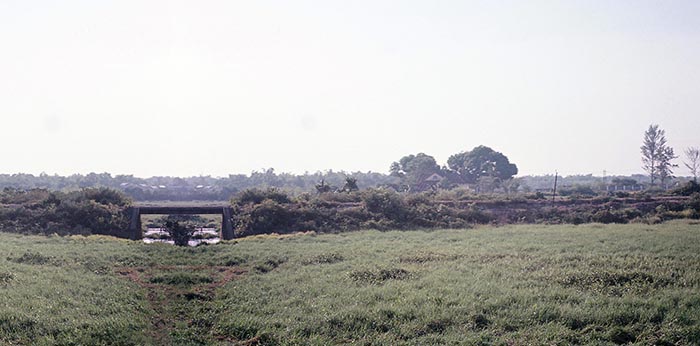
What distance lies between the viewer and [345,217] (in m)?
34.3

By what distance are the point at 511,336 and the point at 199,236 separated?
23041mm

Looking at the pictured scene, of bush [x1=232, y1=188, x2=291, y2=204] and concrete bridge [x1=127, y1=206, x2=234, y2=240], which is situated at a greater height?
bush [x1=232, y1=188, x2=291, y2=204]

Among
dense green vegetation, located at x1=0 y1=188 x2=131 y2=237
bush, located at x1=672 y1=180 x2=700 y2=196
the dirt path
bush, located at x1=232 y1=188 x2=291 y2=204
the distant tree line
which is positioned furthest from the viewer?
the distant tree line

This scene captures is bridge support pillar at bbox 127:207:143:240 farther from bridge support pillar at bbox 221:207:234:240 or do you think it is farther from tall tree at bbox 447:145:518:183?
tall tree at bbox 447:145:518:183

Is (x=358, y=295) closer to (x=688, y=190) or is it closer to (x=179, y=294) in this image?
(x=179, y=294)

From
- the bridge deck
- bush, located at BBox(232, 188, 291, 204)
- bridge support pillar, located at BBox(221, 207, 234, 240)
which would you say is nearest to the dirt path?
bridge support pillar, located at BBox(221, 207, 234, 240)

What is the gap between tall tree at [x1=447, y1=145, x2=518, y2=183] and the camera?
8806cm

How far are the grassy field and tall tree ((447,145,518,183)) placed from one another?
6721cm

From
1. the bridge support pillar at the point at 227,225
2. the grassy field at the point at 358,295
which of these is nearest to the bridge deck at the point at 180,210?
the bridge support pillar at the point at 227,225

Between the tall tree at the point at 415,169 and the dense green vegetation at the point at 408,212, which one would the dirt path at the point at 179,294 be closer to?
the dense green vegetation at the point at 408,212

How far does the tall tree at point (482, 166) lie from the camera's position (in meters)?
88.1

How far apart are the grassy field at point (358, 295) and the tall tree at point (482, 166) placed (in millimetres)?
67205

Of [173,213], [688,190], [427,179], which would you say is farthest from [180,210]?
[427,179]

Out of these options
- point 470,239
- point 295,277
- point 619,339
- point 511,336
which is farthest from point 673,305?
point 470,239
